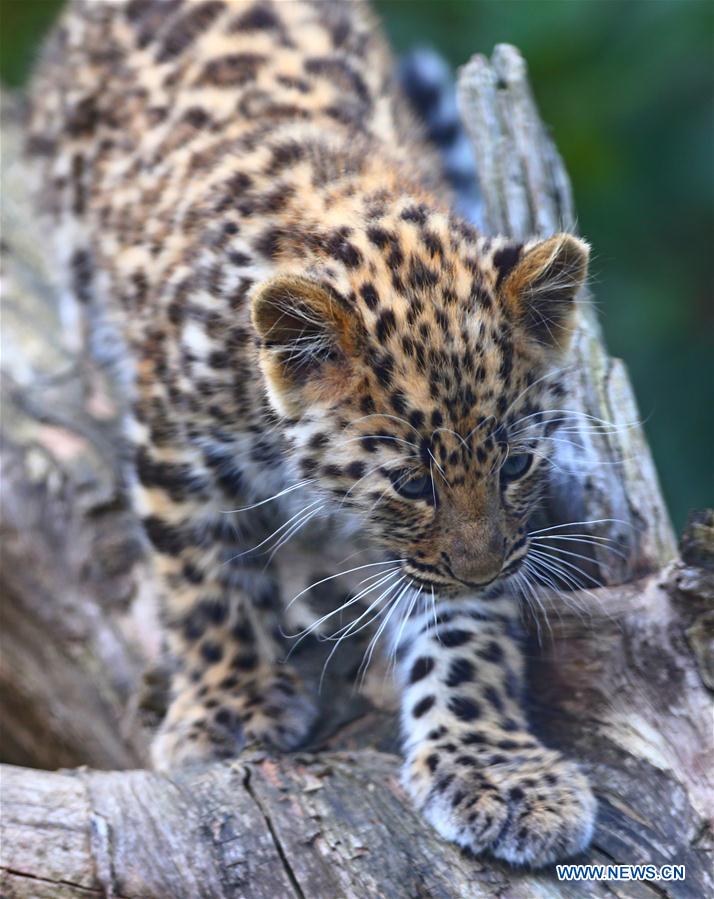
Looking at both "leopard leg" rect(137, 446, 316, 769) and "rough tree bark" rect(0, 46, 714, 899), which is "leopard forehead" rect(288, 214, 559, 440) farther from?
"leopard leg" rect(137, 446, 316, 769)

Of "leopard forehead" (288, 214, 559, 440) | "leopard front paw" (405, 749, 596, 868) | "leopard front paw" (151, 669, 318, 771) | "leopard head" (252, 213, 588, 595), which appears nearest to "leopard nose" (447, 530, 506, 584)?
"leopard head" (252, 213, 588, 595)

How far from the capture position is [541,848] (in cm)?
355

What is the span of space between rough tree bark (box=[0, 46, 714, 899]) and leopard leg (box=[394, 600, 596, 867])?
80 millimetres

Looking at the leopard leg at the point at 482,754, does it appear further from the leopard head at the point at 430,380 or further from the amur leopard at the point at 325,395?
the leopard head at the point at 430,380

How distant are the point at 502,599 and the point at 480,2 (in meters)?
3.78

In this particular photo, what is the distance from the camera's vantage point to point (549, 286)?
12.9 ft

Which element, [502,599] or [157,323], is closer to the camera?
[502,599]

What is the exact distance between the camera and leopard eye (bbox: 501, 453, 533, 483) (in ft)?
12.7

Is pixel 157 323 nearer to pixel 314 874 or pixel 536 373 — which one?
pixel 536 373

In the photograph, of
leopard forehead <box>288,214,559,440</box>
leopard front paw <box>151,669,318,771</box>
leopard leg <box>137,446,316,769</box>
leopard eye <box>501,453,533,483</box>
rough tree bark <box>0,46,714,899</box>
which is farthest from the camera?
leopard leg <box>137,446,316,769</box>

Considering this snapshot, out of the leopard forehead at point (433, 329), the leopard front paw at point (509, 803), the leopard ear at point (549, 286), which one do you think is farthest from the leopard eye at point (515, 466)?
the leopard front paw at point (509, 803)

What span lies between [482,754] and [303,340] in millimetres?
1407

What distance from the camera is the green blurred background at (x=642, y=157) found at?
20.9 ft

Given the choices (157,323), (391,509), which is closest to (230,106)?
(157,323)
